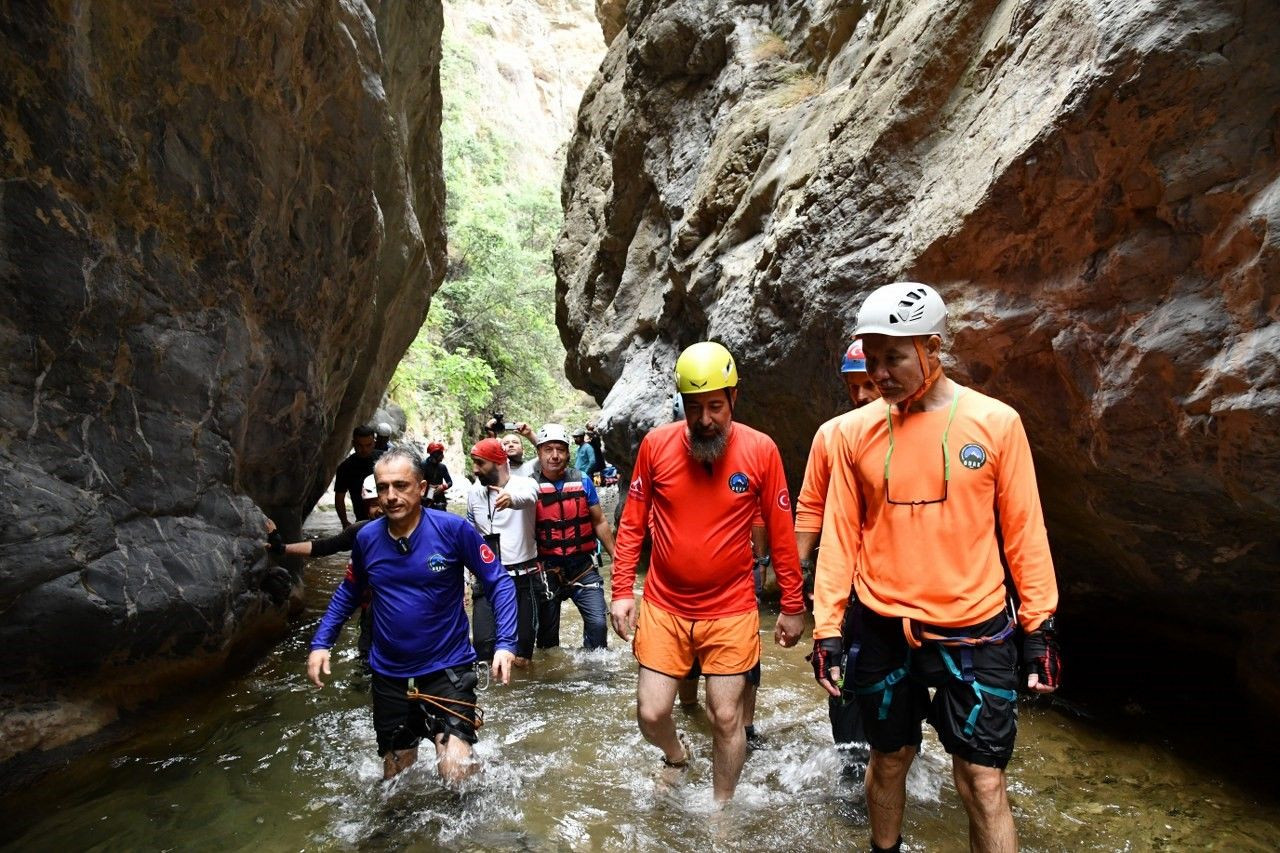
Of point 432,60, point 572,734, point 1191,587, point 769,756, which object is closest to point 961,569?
point 769,756

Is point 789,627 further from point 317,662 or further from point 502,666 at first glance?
point 317,662

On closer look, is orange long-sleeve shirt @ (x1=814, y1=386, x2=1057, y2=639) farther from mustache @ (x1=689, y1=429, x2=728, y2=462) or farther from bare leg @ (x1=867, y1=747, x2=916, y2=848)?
mustache @ (x1=689, y1=429, x2=728, y2=462)

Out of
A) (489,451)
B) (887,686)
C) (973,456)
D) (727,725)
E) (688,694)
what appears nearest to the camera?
(973,456)

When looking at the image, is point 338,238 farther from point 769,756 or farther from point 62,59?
point 769,756

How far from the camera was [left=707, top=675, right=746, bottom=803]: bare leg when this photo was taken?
3389 mm

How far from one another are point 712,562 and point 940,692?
3.86 feet

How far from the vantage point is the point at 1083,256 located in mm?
3881

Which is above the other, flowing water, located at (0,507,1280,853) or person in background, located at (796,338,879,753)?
person in background, located at (796,338,879,753)

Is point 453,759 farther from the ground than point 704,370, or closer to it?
closer to it

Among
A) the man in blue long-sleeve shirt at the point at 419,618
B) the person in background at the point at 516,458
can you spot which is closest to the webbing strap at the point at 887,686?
the man in blue long-sleeve shirt at the point at 419,618

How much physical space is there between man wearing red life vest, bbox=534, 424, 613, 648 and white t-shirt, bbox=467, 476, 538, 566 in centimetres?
9

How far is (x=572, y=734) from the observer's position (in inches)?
189

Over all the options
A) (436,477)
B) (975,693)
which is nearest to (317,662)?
(975,693)

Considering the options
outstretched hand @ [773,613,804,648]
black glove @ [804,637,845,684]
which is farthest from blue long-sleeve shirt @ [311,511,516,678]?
black glove @ [804,637,845,684]
